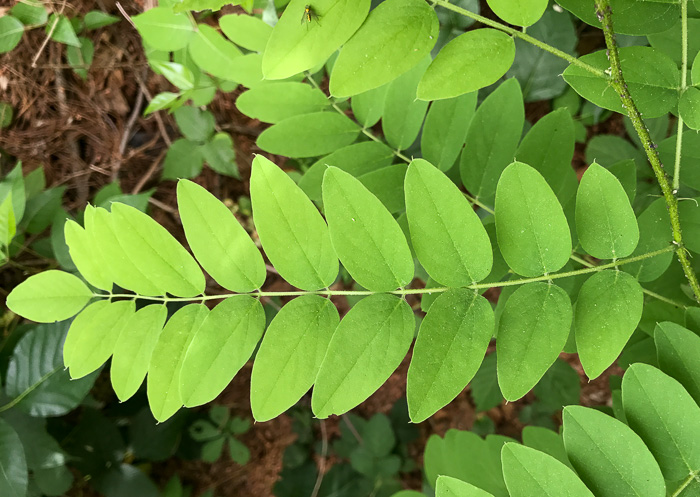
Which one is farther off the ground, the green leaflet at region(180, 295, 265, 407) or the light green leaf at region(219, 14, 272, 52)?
the light green leaf at region(219, 14, 272, 52)

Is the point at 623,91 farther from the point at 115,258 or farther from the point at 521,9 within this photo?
the point at 115,258

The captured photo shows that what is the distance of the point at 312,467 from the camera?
2.02 metres

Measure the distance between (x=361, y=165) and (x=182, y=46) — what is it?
1.95 ft

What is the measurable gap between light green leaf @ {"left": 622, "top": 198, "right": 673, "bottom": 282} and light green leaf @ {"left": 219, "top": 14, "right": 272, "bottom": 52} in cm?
81

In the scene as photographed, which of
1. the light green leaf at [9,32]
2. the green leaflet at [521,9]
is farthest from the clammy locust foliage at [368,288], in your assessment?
the light green leaf at [9,32]

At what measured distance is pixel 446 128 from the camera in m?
1.02

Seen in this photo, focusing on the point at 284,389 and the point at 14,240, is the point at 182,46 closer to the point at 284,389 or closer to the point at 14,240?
the point at 14,240

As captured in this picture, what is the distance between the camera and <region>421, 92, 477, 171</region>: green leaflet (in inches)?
39.2

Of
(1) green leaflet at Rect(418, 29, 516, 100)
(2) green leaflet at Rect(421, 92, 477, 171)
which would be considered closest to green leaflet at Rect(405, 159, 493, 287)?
(1) green leaflet at Rect(418, 29, 516, 100)

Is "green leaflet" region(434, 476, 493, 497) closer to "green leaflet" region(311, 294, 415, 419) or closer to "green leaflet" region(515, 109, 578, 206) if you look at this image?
"green leaflet" region(311, 294, 415, 419)

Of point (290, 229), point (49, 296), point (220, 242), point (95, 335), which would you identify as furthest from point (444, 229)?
point (49, 296)

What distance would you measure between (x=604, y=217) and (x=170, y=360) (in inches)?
27.1

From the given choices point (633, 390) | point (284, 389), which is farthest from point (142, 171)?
point (633, 390)

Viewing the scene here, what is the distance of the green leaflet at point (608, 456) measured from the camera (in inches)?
29.0
